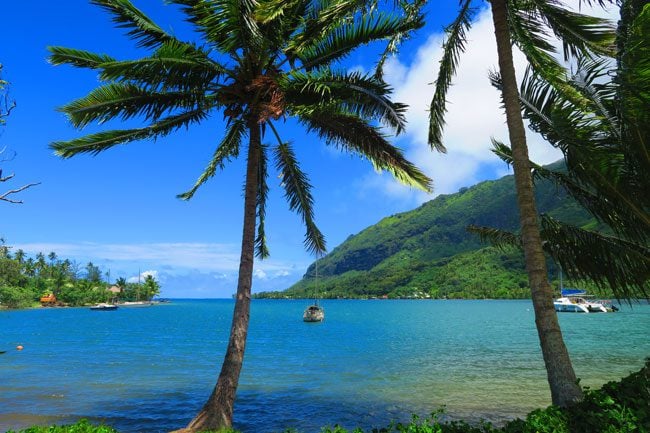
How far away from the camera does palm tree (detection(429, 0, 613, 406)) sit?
24.1ft

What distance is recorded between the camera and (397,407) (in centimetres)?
1755

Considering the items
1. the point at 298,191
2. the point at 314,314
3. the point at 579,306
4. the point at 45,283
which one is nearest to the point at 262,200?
the point at 298,191

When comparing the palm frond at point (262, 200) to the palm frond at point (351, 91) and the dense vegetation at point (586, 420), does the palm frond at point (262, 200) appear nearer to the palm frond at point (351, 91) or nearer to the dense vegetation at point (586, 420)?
the palm frond at point (351, 91)

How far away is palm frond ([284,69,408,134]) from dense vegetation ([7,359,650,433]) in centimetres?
618

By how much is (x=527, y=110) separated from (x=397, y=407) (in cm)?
1236

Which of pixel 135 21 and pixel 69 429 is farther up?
pixel 135 21

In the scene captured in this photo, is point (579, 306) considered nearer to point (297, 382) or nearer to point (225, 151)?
point (297, 382)

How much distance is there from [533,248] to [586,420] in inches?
111

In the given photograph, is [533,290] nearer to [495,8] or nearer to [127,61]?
[495,8]

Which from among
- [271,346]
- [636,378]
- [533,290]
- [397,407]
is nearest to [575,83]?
[533,290]

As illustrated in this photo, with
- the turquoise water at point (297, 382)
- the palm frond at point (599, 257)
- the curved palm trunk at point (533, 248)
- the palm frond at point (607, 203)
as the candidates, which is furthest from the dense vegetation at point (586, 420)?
the turquoise water at point (297, 382)

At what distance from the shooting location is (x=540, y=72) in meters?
9.27

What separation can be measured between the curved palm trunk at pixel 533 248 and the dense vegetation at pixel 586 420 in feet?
1.91

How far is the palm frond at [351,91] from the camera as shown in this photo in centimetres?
1003
